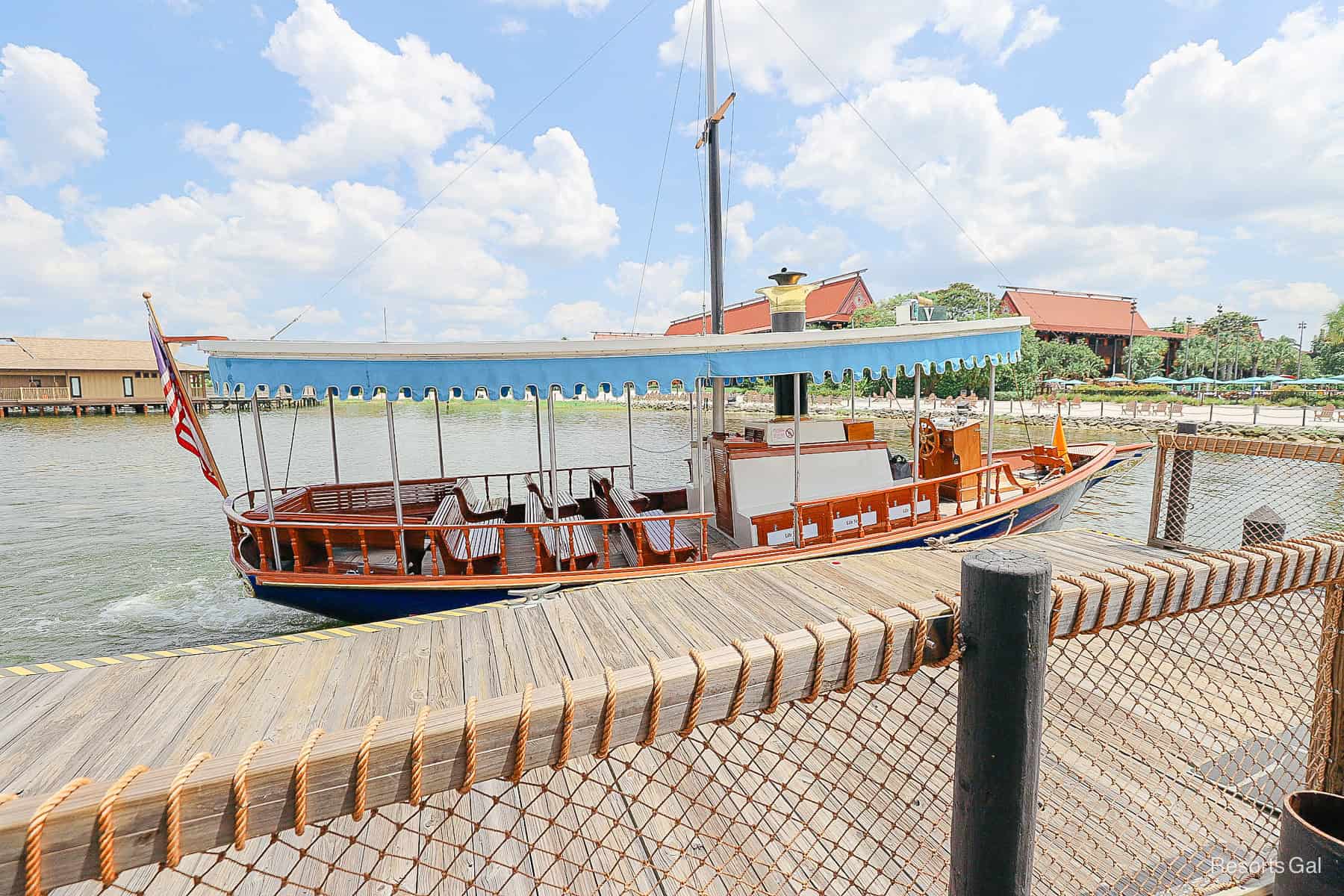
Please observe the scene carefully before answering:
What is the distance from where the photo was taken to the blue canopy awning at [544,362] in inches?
217

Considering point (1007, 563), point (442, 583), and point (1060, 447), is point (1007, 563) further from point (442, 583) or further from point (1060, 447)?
point (1060, 447)

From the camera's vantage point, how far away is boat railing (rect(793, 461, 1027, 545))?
6523 mm

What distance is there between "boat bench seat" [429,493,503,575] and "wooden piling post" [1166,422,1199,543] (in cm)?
600

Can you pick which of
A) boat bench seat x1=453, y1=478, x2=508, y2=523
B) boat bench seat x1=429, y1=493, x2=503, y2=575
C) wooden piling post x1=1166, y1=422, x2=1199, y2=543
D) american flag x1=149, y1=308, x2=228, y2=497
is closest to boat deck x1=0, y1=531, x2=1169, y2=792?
boat bench seat x1=429, y1=493, x2=503, y2=575

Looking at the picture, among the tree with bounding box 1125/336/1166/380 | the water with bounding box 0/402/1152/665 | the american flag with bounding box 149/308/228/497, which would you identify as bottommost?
the water with bounding box 0/402/1152/665

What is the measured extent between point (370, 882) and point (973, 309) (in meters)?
48.1

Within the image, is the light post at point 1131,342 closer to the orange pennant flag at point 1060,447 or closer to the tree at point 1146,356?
the tree at point 1146,356

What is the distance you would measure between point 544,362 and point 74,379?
58892 mm

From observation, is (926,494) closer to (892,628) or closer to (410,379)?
(410,379)

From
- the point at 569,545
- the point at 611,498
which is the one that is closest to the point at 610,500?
the point at 611,498

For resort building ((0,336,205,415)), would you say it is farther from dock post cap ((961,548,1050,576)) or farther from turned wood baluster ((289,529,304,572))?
dock post cap ((961,548,1050,576))

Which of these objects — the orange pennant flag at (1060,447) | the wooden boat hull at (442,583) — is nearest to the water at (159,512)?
the wooden boat hull at (442,583)

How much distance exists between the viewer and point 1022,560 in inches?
52.9

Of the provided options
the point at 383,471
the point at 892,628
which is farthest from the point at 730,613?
the point at 383,471
